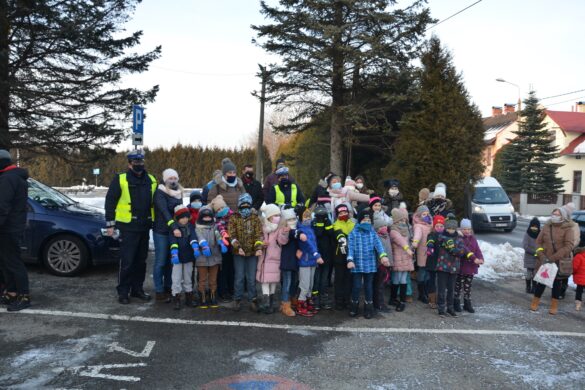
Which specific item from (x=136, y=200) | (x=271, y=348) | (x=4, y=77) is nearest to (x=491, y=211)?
(x=271, y=348)

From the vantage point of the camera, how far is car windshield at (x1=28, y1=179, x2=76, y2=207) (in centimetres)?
771

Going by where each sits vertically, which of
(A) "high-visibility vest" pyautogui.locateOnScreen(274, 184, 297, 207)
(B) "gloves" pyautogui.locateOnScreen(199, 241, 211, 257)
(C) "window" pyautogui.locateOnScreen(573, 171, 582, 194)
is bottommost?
(B) "gloves" pyautogui.locateOnScreen(199, 241, 211, 257)

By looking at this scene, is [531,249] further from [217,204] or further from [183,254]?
[183,254]

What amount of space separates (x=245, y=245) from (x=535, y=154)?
3314 centimetres

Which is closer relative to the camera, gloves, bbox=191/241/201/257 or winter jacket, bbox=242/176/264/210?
gloves, bbox=191/241/201/257

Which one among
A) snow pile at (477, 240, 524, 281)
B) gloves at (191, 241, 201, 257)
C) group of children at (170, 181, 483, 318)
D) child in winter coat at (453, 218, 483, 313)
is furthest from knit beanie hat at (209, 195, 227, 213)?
snow pile at (477, 240, 524, 281)

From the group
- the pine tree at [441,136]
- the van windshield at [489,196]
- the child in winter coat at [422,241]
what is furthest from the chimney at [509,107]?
the child in winter coat at [422,241]

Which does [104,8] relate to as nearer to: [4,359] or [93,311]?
[93,311]

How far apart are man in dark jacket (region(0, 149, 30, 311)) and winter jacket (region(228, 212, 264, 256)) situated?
2.76 meters

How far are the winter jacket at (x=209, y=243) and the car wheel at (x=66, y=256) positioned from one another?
250cm

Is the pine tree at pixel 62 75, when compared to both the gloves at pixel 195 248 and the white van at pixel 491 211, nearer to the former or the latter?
the gloves at pixel 195 248

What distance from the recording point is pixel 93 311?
5.87 metres

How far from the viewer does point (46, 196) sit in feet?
26.1

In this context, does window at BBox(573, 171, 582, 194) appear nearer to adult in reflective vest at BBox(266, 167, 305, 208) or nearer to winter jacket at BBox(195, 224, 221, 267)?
adult in reflective vest at BBox(266, 167, 305, 208)
